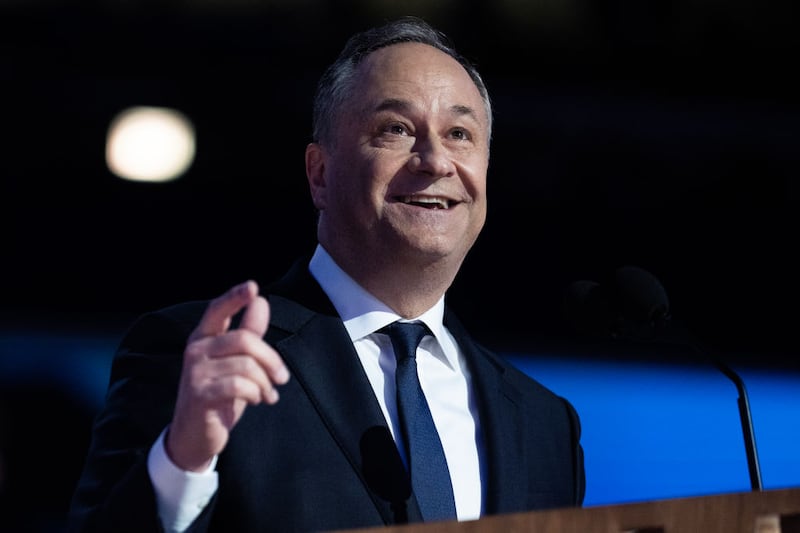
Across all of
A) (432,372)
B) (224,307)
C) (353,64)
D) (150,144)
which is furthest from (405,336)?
(150,144)

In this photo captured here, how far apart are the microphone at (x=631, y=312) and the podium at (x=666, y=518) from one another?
0.42 meters

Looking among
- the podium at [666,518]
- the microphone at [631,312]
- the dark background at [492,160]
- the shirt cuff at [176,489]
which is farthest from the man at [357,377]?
the dark background at [492,160]

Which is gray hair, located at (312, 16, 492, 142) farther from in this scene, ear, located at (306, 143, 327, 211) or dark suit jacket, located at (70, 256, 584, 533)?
dark suit jacket, located at (70, 256, 584, 533)

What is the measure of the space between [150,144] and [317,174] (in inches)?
20.5

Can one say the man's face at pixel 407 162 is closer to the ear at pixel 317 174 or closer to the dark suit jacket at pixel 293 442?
the ear at pixel 317 174

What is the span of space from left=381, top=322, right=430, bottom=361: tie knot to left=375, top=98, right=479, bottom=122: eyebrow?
0.39m

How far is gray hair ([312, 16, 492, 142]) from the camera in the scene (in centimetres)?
196

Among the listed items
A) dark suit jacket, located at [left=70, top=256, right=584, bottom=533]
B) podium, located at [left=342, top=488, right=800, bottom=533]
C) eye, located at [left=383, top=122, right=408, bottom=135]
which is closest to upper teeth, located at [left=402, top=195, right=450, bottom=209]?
eye, located at [left=383, top=122, right=408, bottom=135]

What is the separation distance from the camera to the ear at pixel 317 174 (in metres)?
1.96

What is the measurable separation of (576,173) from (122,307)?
1.25 metres

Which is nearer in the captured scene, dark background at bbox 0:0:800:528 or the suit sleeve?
the suit sleeve

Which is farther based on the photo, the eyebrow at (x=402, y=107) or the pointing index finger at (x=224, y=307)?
the eyebrow at (x=402, y=107)

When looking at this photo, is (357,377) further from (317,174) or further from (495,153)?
(495,153)

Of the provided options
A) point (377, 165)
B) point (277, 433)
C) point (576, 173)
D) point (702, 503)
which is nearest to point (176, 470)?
point (277, 433)
